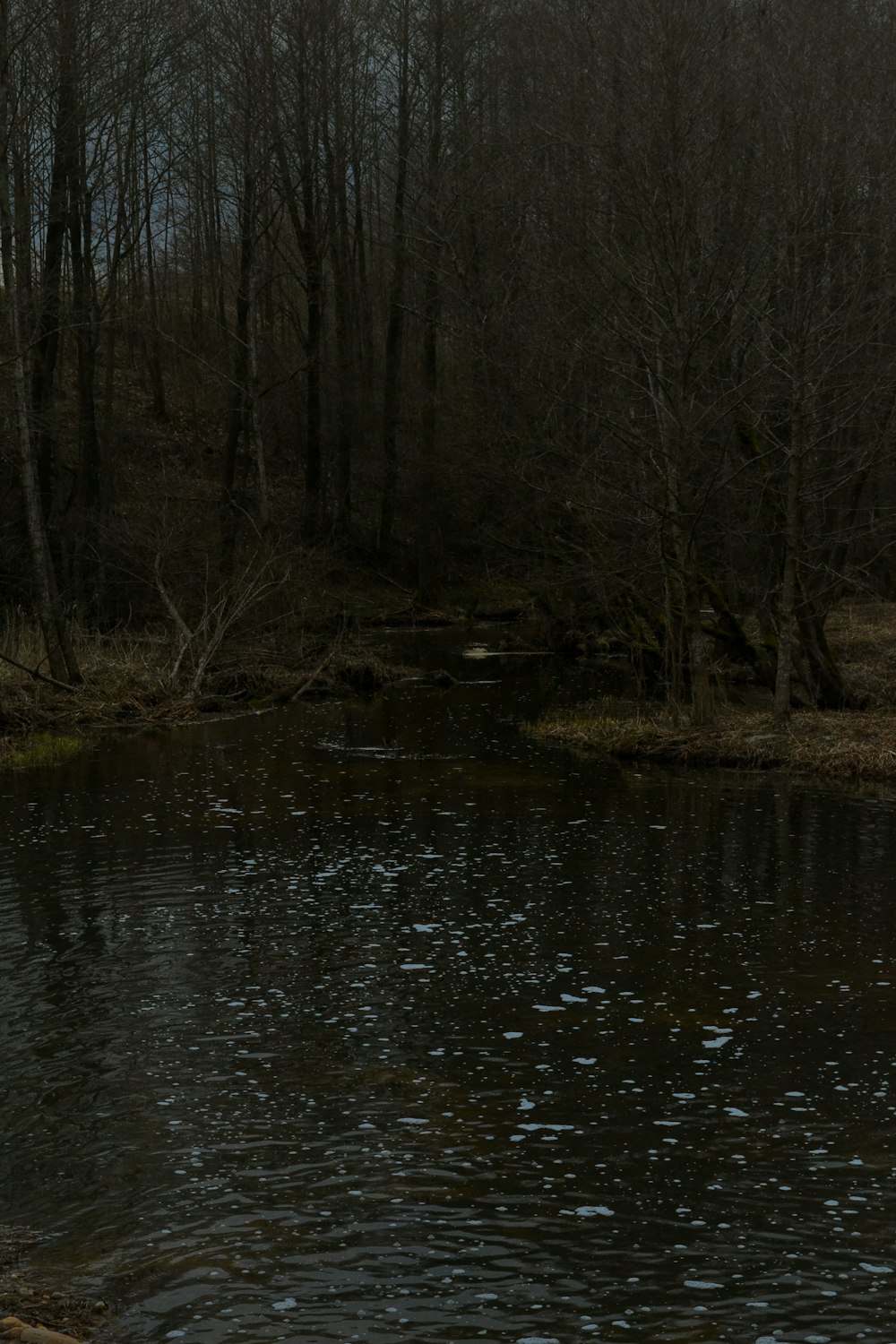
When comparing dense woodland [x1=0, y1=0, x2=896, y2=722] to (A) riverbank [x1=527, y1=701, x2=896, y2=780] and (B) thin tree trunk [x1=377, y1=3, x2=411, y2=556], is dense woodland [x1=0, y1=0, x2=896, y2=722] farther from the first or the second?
(A) riverbank [x1=527, y1=701, x2=896, y2=780]

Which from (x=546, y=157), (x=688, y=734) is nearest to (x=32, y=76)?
(x=546, y=157)

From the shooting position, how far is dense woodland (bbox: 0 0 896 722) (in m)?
18.7


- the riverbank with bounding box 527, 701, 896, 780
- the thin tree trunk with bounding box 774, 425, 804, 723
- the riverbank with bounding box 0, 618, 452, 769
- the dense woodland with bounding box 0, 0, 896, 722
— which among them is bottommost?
the riverbank with bounding box 527, 701, 896, 780

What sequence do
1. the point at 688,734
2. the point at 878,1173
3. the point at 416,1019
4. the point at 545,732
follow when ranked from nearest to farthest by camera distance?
the point at 878,1173, the point at 416,1019, the point at 688,734, the point at 545,732

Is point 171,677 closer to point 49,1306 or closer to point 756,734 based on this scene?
point 756,734

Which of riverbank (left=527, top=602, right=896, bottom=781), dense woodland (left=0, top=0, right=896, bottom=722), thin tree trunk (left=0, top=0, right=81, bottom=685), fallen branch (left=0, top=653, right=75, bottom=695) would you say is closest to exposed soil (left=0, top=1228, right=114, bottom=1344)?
riverbank (left=527, top=602, right=896, bottom=781)

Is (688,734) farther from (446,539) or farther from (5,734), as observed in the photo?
(446,539)

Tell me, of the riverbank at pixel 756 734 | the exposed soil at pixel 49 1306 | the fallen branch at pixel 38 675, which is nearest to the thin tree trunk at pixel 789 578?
the riverbank at pixel 756 734

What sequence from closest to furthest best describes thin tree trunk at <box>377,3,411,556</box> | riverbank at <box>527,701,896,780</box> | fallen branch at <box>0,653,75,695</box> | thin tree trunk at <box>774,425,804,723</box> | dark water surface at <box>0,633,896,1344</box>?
dark water surface at <box>0,633,896,1344</box> < riverbank at <box>527,701,896,780</box> < thin tree trunk at <box>774,425,804,723</box> < fallen branch at <box>0,653,75,695</box> < thin tree trunk at <box>377,3,411,556</box>

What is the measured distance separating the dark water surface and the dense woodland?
21.4 ft

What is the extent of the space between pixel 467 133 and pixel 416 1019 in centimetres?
2911

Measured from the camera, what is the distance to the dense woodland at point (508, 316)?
735 inches

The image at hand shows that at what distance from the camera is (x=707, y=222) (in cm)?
1892

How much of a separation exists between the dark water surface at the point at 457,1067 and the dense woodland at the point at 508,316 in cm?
653
